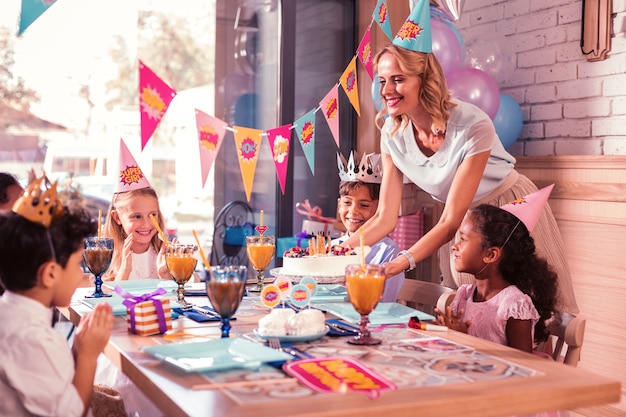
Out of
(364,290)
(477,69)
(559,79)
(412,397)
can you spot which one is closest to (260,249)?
(364,290)

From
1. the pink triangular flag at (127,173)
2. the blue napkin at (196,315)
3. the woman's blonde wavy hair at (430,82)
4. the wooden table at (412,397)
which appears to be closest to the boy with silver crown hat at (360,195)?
the woman's blonde wavy hair at (430,82)

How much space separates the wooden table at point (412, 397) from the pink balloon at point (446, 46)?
2372 millimetres

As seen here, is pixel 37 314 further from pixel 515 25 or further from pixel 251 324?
pixel 515 25

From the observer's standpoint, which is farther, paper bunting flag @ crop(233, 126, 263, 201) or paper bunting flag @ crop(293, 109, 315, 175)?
paper bunting flag @ crop(293, 109, 315, 175)

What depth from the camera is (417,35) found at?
9.50 ft

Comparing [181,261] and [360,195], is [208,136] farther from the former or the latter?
[181,261]

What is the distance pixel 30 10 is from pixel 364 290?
1683 mm

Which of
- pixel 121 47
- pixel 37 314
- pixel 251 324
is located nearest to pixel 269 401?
pixel 37 314

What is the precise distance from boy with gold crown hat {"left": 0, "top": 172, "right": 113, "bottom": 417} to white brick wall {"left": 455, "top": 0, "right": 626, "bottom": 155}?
2.66m

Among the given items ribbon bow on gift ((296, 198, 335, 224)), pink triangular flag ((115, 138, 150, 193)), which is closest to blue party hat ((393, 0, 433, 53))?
pink triangular flag ((115, 138, 150, 193))

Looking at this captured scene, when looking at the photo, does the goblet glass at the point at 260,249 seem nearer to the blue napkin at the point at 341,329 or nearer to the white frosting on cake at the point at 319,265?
the white frosting on cake at the point at 319,265

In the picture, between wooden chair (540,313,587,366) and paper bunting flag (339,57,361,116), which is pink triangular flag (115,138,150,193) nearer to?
paper bunting flag (339,57,361,116)

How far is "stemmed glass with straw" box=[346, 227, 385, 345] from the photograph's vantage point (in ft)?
5.65

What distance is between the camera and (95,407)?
6.70ft
